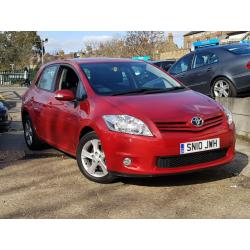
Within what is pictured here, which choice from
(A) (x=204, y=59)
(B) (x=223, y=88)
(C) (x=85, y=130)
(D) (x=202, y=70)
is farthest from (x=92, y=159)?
(A) (x=204, y=59)

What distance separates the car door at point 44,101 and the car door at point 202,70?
3.67m

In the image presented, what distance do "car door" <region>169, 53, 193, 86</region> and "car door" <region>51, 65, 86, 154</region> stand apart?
4.04 meters

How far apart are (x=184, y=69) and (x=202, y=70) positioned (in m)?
0.81

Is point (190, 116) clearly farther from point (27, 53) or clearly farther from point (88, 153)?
point (27, 53)

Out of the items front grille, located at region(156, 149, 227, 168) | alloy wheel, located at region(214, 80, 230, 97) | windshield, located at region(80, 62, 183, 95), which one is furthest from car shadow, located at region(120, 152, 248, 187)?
alloy wheel, located at region(214, 80, 230, 97)

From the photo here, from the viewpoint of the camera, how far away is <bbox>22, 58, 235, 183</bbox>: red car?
456 centimetres

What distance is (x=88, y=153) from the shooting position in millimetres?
5227

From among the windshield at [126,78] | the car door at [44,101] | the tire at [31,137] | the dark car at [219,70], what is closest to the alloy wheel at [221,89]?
the dark car at [219,70]

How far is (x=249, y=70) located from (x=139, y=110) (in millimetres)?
4236

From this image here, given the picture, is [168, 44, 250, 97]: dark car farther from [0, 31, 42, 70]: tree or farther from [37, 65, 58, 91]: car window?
[0, 31, 42, 70]: tree

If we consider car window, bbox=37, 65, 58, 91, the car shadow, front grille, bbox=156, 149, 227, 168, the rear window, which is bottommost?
the car shadow

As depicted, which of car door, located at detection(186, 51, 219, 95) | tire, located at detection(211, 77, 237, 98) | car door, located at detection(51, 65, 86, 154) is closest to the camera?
car door, located at detection(51, 65, 86, 154)

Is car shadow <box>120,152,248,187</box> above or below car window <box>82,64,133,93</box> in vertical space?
below

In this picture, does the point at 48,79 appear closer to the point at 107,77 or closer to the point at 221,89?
the point at 107,77
